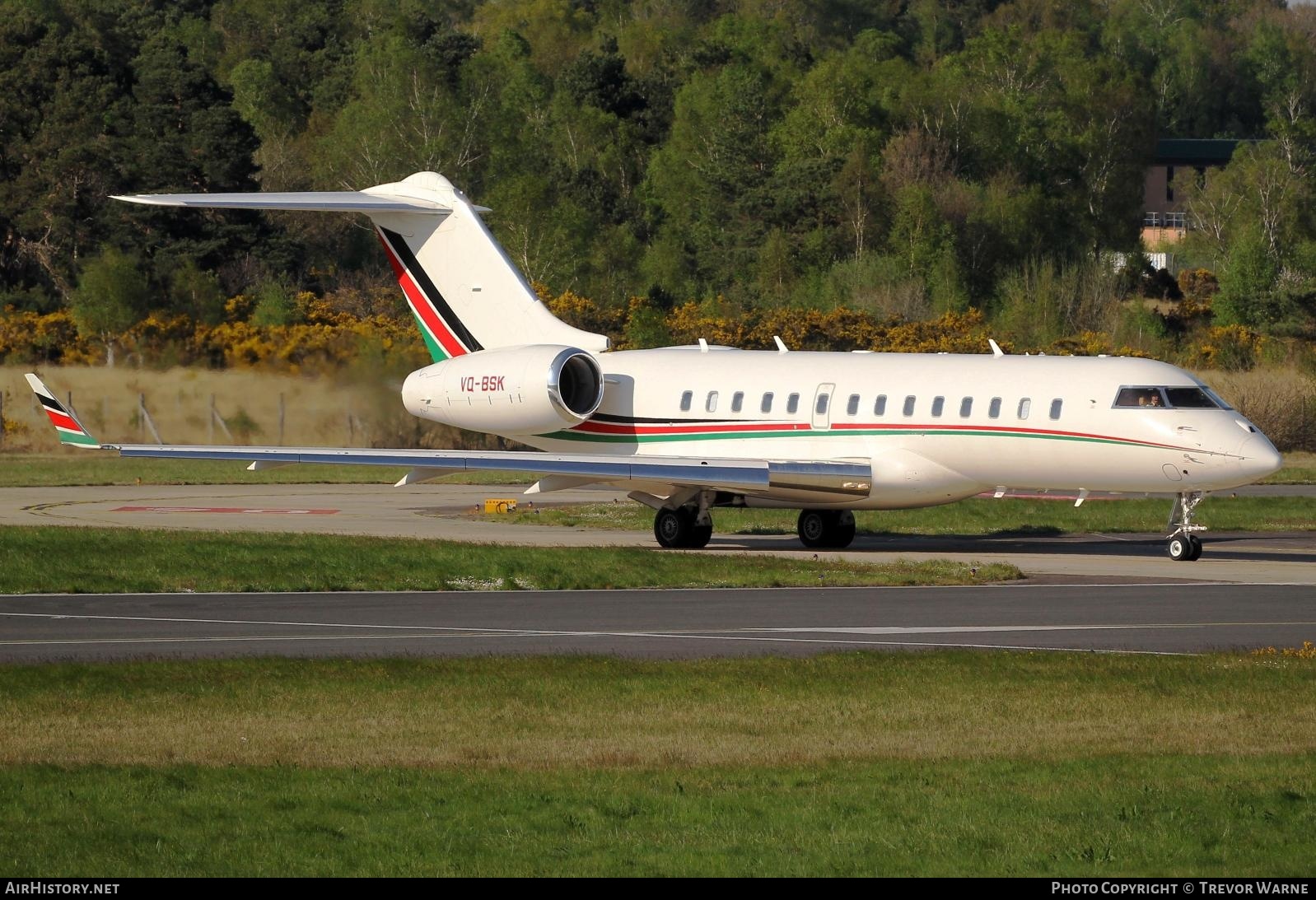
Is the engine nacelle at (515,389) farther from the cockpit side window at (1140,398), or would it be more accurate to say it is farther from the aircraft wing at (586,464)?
the cockpit side window at (1140,398)

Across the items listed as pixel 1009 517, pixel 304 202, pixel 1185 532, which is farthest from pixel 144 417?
pixel 1185 532

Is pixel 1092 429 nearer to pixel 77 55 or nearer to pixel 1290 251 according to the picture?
pixel 77 55

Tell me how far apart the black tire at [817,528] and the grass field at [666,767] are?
12.3 m

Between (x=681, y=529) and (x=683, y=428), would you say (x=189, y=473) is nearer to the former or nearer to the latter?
Answer: (x=683, y=428)

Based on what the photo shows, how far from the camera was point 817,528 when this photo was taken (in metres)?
28.4

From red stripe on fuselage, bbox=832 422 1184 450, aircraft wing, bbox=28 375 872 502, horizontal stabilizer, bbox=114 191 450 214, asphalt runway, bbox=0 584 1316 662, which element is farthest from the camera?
horizontal stabilizer, bbox=114 191 450 214

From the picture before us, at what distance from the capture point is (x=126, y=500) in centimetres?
3581

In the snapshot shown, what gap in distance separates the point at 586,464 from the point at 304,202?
6.32 metres

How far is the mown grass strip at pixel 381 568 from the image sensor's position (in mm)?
22266

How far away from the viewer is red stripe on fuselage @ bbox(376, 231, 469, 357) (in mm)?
31453

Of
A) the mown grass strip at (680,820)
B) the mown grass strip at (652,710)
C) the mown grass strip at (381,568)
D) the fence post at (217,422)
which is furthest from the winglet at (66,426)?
the fence post at (217,422)

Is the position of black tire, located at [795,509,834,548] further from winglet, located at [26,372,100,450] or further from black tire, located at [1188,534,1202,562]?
winglet, located at [26,372,100,450]

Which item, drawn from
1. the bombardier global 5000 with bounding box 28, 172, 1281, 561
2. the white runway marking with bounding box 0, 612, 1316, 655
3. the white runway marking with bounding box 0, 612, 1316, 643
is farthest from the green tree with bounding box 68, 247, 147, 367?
the white runway marking with bounding box 0, 612, 1316, 655

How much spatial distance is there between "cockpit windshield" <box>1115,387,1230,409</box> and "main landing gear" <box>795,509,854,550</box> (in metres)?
4.67
